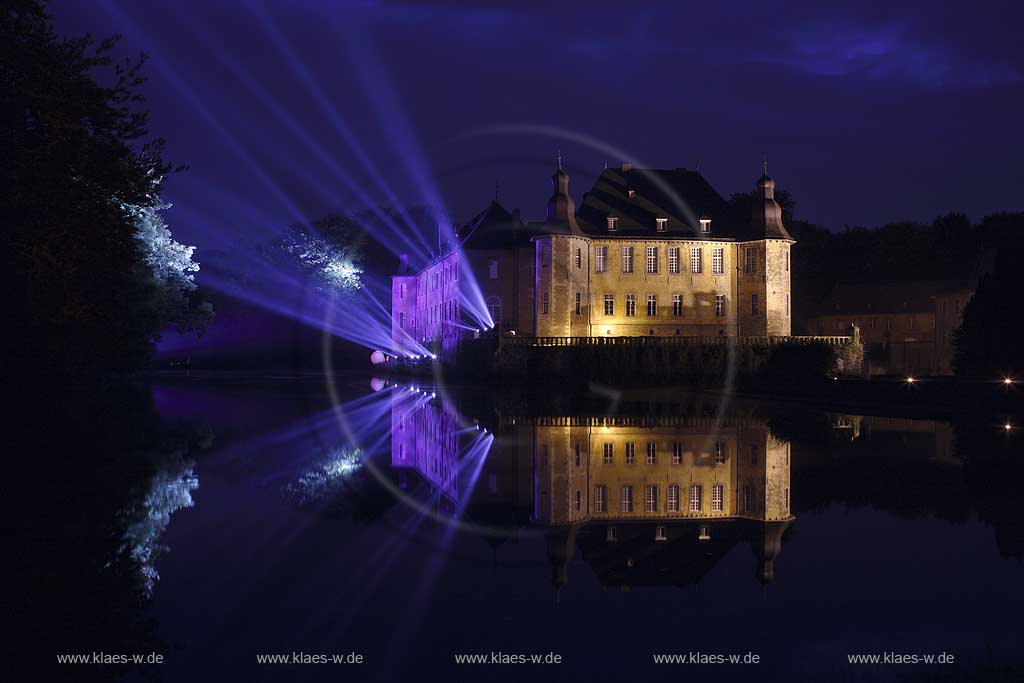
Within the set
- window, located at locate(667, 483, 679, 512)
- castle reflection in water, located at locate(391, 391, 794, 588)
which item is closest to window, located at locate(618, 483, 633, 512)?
castle reflection in water, located at locate(391, 391, 794, 588)

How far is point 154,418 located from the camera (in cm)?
2697

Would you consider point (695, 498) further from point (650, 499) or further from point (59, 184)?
point (59, 184)

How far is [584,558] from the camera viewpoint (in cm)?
916

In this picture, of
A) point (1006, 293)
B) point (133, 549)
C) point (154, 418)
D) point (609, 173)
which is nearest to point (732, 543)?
point (133, 549)

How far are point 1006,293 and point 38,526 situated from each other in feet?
120

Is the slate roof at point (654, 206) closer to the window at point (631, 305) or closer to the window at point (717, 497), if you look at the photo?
the window at point (631, 305)

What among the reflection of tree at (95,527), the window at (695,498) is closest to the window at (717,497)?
the window at (695,498)

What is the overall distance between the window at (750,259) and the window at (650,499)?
170 ft

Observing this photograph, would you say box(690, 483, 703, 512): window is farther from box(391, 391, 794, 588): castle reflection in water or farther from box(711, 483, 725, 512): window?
box(711, 483, 725, 512): window

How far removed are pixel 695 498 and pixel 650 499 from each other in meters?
0.59

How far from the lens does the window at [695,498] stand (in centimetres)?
1213

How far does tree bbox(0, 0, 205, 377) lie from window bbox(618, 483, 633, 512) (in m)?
12.6

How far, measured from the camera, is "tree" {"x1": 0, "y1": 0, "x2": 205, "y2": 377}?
1991cm

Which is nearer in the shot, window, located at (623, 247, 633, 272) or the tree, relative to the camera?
the tree
